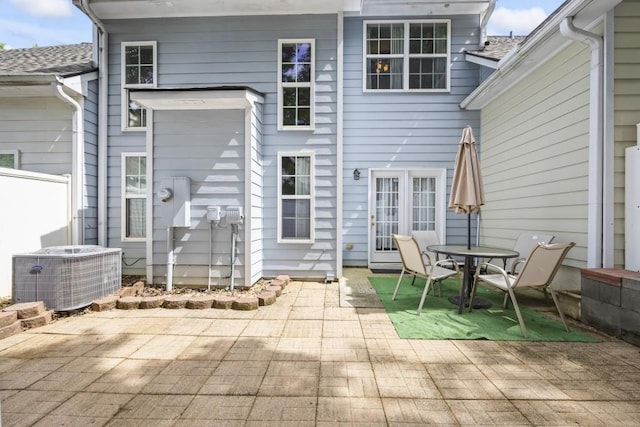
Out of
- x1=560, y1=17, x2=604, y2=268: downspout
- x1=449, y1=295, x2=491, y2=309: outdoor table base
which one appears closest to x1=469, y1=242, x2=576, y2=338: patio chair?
x1=560, y1=17, x2=604, y2=268: downspout

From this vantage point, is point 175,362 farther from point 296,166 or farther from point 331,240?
point 296,166

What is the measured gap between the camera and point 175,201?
4.68 meters

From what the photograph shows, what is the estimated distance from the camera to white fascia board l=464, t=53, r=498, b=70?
538cm

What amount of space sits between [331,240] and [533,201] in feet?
10.2

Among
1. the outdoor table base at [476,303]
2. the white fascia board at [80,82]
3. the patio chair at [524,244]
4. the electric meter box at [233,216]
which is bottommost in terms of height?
the outdoor table base at [476,303]

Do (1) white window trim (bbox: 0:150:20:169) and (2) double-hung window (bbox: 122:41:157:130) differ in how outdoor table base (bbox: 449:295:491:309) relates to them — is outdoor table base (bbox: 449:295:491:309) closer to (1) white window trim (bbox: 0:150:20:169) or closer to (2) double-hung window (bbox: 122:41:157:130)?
(2) double-hung window (bbox: 122:41:157:130)

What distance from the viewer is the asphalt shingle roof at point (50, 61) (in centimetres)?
Answer: 539

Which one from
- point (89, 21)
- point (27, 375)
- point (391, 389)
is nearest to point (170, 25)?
point (89, 21)

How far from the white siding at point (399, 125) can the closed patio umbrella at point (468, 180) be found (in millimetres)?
2258

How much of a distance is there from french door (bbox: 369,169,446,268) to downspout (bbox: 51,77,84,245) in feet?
16.8

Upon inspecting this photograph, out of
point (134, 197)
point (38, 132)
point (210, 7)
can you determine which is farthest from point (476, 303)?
point (38, 132)

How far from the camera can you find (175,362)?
2.61 meters

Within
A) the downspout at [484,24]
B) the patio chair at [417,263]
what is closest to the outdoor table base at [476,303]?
the patio chair at [417,263]

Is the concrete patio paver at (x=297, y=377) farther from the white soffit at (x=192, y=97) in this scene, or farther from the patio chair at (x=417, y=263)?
the white soffit at (x=192, y=97)
